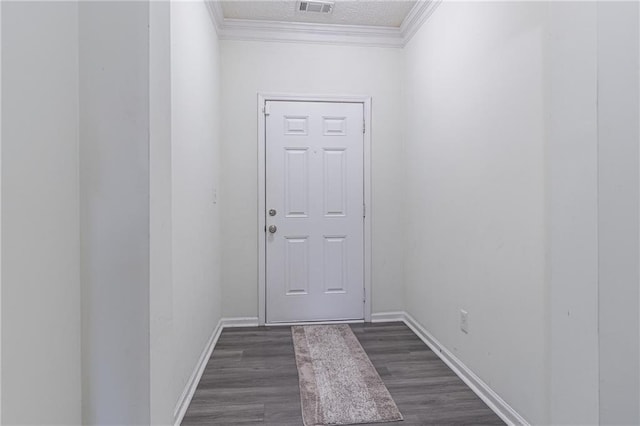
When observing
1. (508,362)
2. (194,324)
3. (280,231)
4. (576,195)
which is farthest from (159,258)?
(280,231)

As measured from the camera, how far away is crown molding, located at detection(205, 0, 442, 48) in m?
2.76

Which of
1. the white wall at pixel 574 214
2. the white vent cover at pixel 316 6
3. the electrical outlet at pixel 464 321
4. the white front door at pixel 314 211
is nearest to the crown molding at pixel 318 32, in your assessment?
the white vent cover at pixel 316 6

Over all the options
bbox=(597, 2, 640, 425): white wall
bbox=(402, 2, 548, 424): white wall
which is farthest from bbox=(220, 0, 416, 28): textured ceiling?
bbox=(597, 2, 640, 425): white wall

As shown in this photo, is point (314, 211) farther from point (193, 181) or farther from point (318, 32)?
point (318, 32)

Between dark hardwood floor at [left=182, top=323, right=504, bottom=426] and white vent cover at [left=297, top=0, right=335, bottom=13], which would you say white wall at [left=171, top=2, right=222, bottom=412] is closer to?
dark hardwood floor at [left=182, top=323, right=504, bottom=426]

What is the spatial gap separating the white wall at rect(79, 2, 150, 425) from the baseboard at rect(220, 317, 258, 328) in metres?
2.24

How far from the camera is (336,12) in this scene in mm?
2650

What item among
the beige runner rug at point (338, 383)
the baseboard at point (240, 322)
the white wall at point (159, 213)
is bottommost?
the beige runner rug at point (338, 383)

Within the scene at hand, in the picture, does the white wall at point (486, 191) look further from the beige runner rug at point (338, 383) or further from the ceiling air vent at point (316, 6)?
the ceiling air vent at point (316, 6)

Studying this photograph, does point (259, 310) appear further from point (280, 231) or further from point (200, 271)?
point (200, 271)

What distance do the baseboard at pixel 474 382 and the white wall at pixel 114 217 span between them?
5.50 feet

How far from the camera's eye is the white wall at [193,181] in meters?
1.62

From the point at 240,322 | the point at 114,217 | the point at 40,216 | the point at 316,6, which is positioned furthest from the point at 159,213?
the point at 316,6

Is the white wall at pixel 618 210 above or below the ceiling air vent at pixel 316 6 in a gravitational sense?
below
